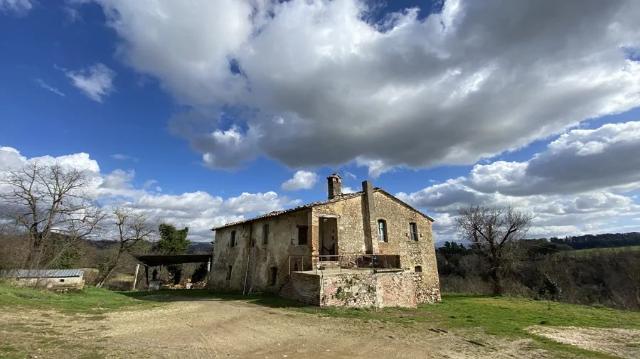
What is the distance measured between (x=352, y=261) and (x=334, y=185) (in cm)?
605

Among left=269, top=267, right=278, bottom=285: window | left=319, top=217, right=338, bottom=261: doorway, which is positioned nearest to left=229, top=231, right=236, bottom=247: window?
left=269, top=267, right=278, bottom=285: window

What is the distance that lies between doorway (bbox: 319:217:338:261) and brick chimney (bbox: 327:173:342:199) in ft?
7.50

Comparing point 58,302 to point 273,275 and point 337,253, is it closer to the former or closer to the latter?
point 273,275

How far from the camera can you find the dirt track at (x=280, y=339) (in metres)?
8.62

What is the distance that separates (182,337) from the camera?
385 inches

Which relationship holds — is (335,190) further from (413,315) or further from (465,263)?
(465,263)

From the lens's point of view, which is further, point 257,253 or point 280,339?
point 257,253

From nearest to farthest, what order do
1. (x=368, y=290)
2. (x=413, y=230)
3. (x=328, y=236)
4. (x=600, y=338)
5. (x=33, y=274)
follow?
(x=600, y=338) < (x=368, y=290) < (x=33, y=274) < (x=328, y=236) < (x=413, y=230)

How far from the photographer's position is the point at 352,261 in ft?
68.0

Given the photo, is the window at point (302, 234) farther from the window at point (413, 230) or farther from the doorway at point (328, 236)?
the window at point (413, 230)

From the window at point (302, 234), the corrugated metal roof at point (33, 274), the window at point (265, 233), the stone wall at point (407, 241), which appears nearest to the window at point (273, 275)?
the window at point (265, 233)

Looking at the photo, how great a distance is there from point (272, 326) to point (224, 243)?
1788 cm

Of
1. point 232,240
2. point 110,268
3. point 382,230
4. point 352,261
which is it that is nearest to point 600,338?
point 352,261

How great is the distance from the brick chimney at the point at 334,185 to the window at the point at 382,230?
3427 mm
